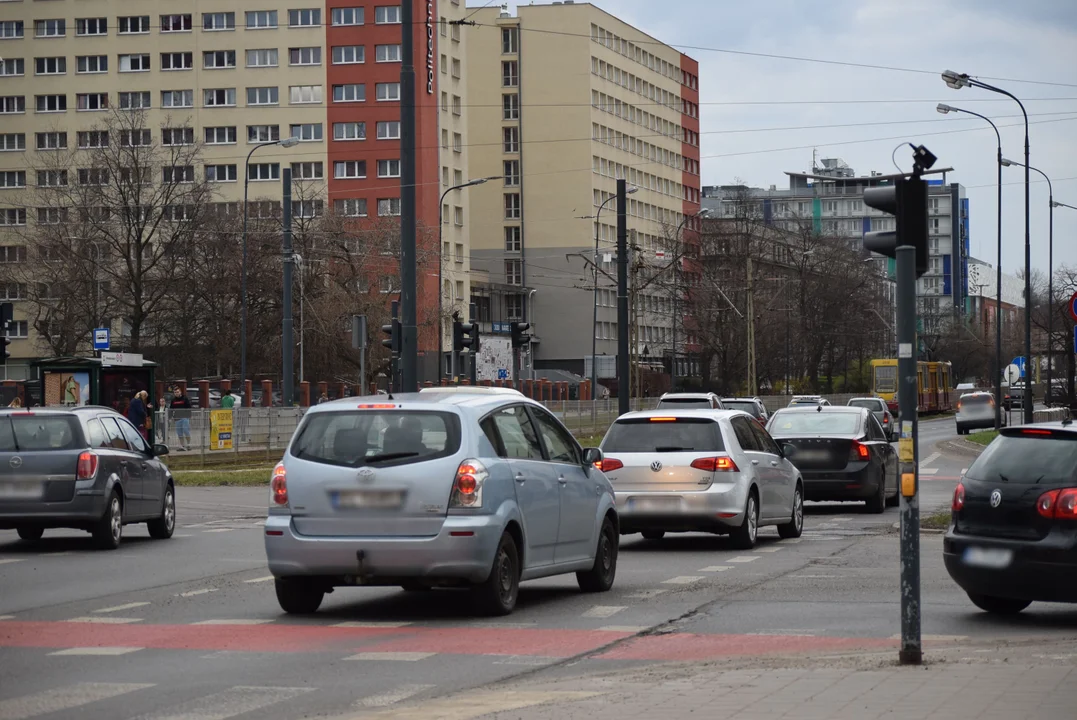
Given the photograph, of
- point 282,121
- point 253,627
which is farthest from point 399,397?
point 282,121

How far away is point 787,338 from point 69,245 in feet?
122

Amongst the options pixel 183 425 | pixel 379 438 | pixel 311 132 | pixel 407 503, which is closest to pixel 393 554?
pixel 407 503

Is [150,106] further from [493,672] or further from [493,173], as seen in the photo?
[493,672]

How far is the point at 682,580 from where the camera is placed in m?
15.3

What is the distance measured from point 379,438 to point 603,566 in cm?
280

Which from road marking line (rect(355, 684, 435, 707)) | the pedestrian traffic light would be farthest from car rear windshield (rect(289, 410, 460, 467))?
the pedestrian traffic light

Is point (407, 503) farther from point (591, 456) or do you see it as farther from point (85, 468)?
point (85, 468)

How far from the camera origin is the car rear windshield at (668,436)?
61.3ft

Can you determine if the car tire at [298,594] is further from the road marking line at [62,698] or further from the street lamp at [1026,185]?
the street lamp at [1026,185]

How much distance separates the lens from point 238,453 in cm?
5131

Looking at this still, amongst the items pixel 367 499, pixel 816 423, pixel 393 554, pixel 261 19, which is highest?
pixel 261 19

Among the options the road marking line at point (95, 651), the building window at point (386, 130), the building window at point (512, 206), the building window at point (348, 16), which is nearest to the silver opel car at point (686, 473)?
the road marking line at point (95, 651)

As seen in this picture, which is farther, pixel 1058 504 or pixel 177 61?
pixel 177 61

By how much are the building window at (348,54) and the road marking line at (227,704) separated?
107 metres
